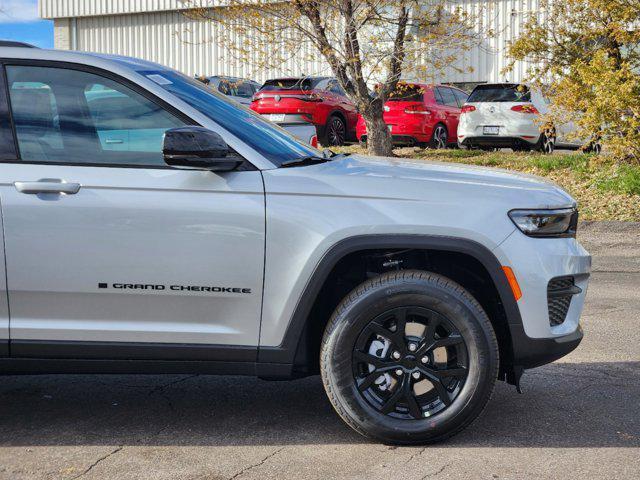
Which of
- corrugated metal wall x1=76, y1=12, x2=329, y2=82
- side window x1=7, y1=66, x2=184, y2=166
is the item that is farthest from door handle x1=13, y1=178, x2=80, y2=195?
corrugated metal wall x1=76, y1=12, x2=329, y2=82

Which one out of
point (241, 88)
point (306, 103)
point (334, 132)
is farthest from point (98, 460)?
point (241, 88)

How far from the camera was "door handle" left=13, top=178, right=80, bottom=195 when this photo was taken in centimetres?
429

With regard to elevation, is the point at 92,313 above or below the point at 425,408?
above

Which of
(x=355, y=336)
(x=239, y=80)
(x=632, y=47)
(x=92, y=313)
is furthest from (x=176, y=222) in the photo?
(x=239, y=80)

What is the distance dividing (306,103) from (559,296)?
16672 mm

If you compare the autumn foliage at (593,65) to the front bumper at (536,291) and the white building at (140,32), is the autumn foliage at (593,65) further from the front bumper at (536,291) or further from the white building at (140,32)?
the white building at (140,32)

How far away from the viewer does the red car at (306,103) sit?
67.6ft

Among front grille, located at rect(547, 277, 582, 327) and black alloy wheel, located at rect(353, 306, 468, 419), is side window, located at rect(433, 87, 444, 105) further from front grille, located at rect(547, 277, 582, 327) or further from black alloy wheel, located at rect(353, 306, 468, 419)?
black alloy wheel, located at rect(353, 306, 468, 419)

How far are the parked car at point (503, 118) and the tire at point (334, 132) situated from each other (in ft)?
10.6

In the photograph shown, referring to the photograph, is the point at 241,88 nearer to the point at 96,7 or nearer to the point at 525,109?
the point at 525,109

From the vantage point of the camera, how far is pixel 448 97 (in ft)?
70.6

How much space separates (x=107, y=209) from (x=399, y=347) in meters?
1.50

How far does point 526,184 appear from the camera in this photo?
461 centimetres

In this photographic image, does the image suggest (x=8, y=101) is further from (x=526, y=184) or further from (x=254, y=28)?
(x=254, y=28)
